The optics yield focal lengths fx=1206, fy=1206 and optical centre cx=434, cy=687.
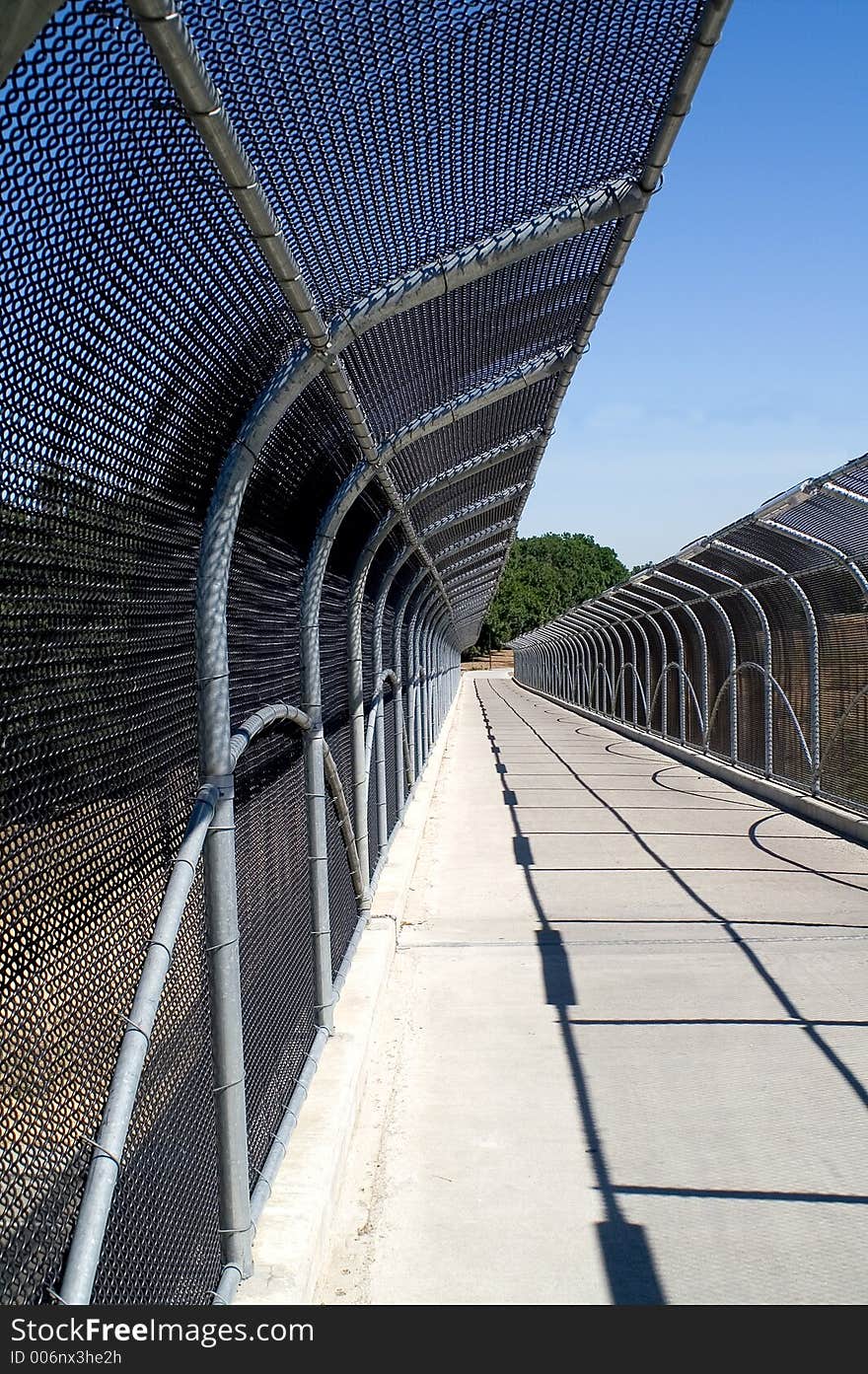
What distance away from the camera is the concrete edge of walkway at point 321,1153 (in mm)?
2824

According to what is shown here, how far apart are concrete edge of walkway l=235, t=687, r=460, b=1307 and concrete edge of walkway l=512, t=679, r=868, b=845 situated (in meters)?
5.20

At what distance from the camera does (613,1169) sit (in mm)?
3963

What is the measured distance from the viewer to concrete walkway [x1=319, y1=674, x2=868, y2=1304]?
11.0 feet

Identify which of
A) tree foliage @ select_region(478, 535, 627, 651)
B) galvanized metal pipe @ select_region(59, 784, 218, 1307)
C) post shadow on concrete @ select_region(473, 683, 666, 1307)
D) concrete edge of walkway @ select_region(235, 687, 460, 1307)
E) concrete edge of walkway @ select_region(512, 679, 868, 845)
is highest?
tree foliage @ select_region(478, 535, 627, 651)

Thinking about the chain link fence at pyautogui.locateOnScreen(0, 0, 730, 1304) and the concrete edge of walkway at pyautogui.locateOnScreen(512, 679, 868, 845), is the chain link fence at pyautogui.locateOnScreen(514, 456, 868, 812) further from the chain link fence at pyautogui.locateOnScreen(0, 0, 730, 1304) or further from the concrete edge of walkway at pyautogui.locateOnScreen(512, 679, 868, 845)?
the chain link fence at pyautogui.locateOnScreen(0, 0, 730, 1304)

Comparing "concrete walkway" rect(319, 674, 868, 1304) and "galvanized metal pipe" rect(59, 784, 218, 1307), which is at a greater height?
"galvanized metal pipe" rect(59, 784, 218, 1307)

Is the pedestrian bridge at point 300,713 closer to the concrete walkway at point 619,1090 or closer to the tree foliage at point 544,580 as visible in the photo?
the concrete walkway at point 619,1090

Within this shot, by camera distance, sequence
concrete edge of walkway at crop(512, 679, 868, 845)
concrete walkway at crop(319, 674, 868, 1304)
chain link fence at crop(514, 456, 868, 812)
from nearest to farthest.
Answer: concrete walkway at crop(319, 674, 868, 1304), chain link fence at crop(514, 456, 868, 812), concrete edge of walkway at crop(512, 679, 868, 845)

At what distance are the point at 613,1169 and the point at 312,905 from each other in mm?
1332

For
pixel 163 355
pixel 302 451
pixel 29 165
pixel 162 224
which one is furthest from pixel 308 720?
pixel 29 165

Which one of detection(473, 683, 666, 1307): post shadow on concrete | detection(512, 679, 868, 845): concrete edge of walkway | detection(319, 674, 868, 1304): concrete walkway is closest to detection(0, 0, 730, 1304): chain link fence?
detection(319, 674, 868, 1304): concrete walkway
